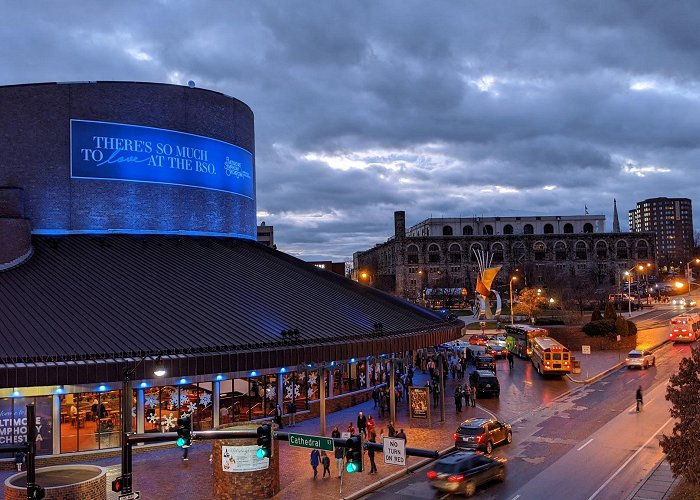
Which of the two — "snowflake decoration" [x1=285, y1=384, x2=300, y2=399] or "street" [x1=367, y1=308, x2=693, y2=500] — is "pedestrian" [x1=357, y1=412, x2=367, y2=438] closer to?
"street" [x1=367, y1=308, x2=693, y2=500]

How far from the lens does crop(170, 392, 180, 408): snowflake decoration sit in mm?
31641

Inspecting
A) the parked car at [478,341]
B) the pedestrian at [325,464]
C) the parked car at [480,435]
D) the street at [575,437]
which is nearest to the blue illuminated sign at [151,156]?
the pedestrian at [325,464]

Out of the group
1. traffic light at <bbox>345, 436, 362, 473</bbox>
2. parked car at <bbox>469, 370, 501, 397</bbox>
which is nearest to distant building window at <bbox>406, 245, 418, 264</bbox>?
parked car at <bbox>469, 370, 501, 397</bbox>

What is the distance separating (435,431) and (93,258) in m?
20.7

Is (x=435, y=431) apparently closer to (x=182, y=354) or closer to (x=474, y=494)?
(x=474, y=494)

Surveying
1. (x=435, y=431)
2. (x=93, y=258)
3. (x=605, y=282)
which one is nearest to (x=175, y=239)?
(x=93, y=258)

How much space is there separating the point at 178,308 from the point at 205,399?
513 cm

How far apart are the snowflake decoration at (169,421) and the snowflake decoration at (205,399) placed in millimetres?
1716

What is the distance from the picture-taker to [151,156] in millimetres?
40938

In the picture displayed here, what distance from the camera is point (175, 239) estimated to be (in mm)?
41125

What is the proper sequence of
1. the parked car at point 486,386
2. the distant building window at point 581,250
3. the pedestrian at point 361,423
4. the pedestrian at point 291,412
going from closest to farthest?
the pedestrian at point 361,423 < the pedestrian at point 291,412 < the parked car at point 486,386 < the distant building window at point 581,250

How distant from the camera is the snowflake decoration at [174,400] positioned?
31641mm

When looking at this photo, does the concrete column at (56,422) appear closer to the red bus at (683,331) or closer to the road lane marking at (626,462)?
the road lane marking at (626,462)

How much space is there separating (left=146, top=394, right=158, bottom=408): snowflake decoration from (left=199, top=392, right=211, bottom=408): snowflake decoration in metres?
2.47
